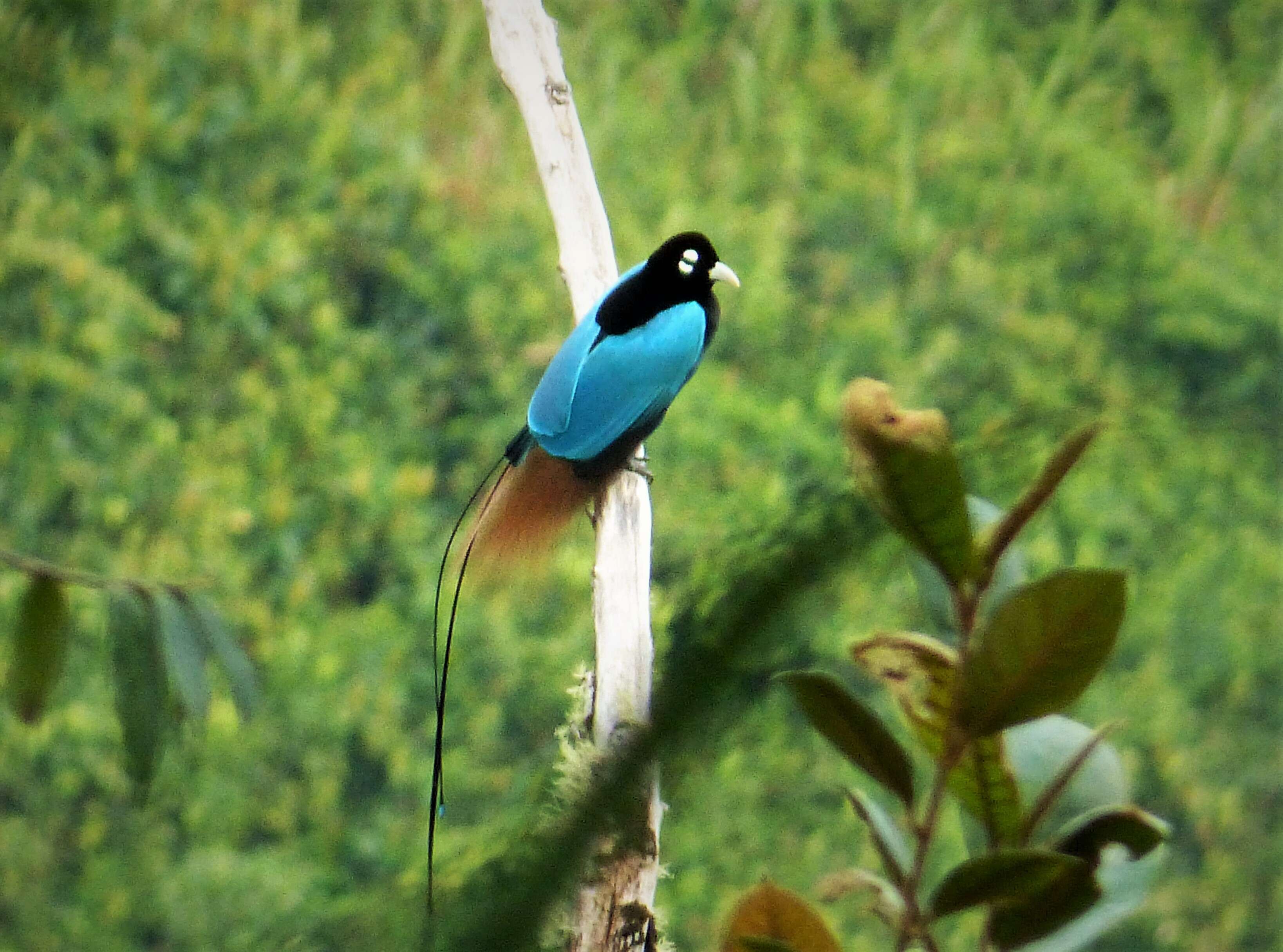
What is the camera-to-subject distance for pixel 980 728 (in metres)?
0.15

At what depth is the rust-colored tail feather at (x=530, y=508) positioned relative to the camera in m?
0.57

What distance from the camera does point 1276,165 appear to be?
54.7 inches

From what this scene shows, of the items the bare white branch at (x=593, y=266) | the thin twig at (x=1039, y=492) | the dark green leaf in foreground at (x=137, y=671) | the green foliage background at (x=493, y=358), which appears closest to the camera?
the thin twig at (x=1039, y=492)

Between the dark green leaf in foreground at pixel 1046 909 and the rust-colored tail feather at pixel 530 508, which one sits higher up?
the rust-colored tail feather at pixel 530 508

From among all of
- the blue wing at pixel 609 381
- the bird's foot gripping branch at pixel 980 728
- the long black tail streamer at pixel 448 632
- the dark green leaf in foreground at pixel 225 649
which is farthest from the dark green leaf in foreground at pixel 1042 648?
the blue wing at pixel 609 381

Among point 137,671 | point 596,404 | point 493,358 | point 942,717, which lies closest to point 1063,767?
point 942,717

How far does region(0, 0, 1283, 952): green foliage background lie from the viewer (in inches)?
47.2

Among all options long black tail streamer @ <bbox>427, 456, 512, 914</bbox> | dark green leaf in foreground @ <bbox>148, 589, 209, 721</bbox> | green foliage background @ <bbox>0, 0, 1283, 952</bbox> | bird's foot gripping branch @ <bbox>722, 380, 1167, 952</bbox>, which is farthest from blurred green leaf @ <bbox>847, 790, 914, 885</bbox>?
green foliage background @ <bbox>0, 0, 1283, 952</bbox>

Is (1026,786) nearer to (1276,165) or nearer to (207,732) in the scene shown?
(207,732)

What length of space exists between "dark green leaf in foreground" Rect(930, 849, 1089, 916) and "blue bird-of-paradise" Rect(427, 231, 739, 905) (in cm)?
41

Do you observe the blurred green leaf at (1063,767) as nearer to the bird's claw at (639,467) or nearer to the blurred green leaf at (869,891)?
the blurred green leaf at (869,891)

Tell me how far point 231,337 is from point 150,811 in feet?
1.55

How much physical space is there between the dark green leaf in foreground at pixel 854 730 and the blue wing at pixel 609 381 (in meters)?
0.39

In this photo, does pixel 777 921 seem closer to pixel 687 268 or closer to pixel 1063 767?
pixel 1063 767
